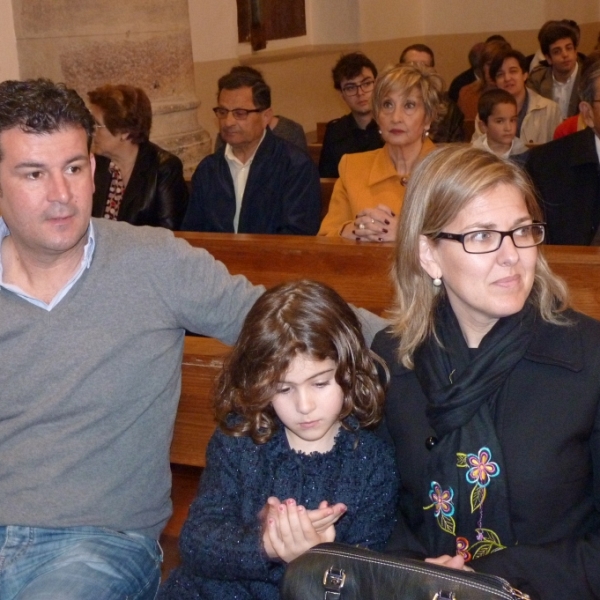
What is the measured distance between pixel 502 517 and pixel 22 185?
1239 mm

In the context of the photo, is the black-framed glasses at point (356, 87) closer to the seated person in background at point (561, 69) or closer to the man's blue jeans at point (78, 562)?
the seated person in background at point (561, 69)

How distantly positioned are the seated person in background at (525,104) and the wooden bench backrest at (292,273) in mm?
4068

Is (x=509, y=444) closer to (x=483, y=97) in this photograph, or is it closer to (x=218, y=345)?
(x=218, y=345)

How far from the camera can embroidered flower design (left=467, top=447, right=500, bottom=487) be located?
1.87 m

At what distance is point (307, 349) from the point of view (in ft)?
6.35

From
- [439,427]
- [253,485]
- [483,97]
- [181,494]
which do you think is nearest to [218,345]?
[181,494]

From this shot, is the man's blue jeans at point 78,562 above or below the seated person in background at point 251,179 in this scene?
below

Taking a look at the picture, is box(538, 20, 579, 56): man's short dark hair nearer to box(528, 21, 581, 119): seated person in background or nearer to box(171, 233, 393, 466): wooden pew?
box(528, 21, 581, 119): seated person in background

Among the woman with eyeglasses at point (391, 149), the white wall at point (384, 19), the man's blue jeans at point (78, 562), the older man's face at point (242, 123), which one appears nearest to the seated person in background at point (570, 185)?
the woman with eyeglasses at point (391, 149)

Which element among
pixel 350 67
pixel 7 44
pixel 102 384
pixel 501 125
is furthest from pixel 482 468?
pixel 7 44

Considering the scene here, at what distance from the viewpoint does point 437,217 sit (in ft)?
6.40

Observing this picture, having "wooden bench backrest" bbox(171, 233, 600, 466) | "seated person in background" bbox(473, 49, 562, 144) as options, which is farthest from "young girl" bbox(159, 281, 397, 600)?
"seated person in background" bbox(473, 49, 562, 144)

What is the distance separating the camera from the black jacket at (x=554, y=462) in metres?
1.82

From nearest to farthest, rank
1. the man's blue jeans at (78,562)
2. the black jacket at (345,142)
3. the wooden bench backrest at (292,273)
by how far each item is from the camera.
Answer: the man's blue jeans at (78,562) < the wooden bench backrest at (292,273) < the black jacket at (345,142)
